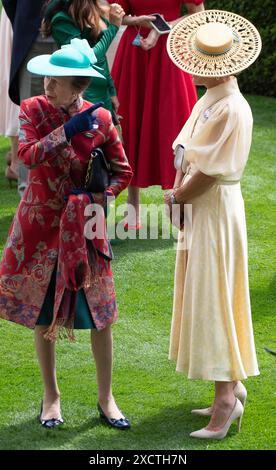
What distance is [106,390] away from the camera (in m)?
4.81

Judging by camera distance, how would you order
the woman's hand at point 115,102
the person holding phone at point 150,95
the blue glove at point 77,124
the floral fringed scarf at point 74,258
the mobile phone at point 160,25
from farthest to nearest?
1. the person holding phone at point 150,95
2. the mobile phone at point 160,25
3. the woman's hand at point 115,102
4. the floral fringed scarf at point 74,258
5. the blue glove at point 77,124

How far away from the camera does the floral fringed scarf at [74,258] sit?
4.49m

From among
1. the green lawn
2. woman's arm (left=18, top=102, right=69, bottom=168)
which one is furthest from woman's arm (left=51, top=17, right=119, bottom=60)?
woman's arm (left=18, top=102, right=69, bottom=168)

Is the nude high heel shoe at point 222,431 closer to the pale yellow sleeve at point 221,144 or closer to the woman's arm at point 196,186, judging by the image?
the woman's arm at point 196,186

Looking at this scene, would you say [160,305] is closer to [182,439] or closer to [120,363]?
[120,363]

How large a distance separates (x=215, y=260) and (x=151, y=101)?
286 centimetres

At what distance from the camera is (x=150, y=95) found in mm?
7246

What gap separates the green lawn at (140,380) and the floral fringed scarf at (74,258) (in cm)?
48

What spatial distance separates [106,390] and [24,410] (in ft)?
1.36

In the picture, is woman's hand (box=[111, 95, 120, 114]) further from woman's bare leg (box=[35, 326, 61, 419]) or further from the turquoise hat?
woman's bare leg (box=[35, 326, 61, 419])

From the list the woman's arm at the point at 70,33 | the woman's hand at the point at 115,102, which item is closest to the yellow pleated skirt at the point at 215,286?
the woman's arm at the point at 70,33

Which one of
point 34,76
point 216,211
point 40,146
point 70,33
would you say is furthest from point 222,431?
point 34,76

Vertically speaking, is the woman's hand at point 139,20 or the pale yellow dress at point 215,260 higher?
the woman's hand at point 139,20

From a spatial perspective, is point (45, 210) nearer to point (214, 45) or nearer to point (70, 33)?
point (214, 45)
